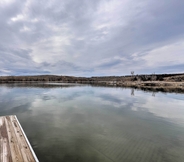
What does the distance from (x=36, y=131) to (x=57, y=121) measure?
215 centimetres

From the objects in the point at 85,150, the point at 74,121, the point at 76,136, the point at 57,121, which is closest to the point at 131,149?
the point at 85,150

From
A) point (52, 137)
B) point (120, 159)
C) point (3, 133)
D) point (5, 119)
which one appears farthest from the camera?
point (5, 119)

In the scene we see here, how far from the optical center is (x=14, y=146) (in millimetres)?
4965

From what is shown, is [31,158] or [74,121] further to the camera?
[74,121]

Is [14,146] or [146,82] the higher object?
[146,82]

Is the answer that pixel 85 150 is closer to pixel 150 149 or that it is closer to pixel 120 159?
pixel 120 159

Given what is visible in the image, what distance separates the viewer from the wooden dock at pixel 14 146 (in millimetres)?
4234

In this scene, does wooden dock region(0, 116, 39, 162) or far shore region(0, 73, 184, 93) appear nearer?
wooden dock region(0, 116, 39, 162)

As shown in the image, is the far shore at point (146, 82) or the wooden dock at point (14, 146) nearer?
the wooden dock at point (14, 146)

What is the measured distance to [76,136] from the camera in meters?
7.10

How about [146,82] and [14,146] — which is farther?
[146,82]

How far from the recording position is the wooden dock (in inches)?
167

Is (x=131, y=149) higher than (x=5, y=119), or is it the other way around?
(x=5, y=119)

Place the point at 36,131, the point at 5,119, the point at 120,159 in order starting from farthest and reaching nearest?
the point at 5,119
the point at 36,131
the point at 120,159
